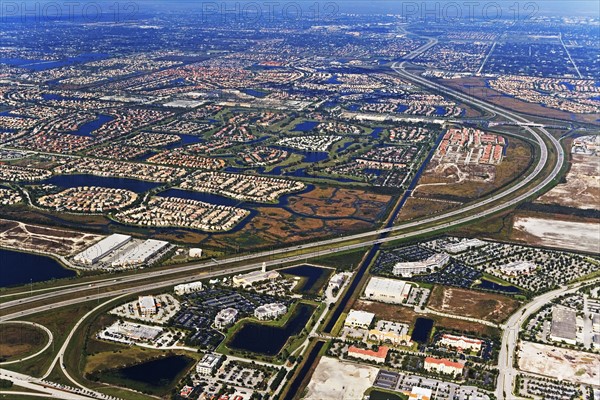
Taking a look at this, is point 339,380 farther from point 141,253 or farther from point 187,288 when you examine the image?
point 141,253

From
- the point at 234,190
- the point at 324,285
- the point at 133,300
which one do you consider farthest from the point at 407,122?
the point at 133,300

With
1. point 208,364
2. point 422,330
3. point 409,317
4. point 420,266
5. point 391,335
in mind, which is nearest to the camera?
point 208,364

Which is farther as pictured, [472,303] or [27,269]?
[27,269]

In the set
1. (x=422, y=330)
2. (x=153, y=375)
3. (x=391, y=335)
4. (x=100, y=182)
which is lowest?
(x=153, y=375)

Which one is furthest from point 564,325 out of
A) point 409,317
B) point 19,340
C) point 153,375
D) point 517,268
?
point 19,340

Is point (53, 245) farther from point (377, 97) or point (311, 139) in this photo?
point (377, 97)

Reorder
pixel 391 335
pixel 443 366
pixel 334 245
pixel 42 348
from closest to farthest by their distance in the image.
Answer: pixel 443 366 → pixel 42 348 → pixel 391 335 → pixel 334 245
